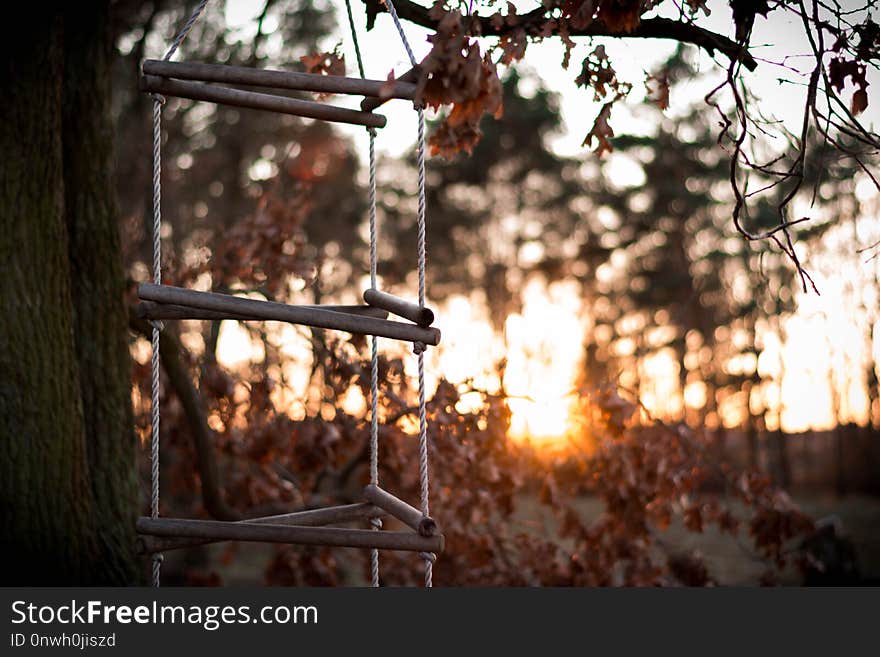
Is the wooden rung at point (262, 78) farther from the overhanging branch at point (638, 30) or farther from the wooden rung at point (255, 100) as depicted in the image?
the overhanging branch at point (638, 30)

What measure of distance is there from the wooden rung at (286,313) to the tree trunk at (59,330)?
559mm

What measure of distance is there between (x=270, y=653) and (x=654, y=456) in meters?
2.34

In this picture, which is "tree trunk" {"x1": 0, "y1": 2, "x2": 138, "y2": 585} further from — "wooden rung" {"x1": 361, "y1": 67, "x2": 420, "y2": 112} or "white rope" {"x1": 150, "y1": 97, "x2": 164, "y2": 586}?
"wooden rung" {"x1": 361, "y1": 67, "x2": 420, "y2": 112}

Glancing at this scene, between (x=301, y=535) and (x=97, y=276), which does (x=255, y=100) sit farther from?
(x=301, y=535)

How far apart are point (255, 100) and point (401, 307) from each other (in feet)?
2.02

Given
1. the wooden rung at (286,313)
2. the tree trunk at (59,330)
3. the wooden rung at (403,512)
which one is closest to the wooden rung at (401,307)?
the wooden rung at (286,313)

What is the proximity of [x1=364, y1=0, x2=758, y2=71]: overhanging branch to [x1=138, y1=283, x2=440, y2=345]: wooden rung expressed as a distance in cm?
81

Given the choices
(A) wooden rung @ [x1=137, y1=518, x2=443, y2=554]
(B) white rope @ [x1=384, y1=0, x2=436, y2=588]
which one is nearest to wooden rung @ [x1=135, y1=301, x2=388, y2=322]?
(B) white rope @ [x1=384, y1=0, x2=436, y2=588]

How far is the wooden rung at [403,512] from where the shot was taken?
1.72 m

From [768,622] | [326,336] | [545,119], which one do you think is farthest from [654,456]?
[545,119]

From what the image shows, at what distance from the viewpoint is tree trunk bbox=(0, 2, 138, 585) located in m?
1.99

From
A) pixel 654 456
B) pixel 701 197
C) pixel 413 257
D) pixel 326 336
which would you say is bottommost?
pixel 654 456

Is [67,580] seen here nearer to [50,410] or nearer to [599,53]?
[50,410]

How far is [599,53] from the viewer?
2080 millimetres
